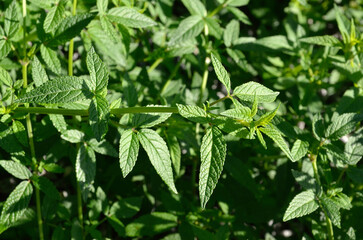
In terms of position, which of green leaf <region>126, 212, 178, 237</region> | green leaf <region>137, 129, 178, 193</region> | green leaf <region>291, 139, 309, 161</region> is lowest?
green leaf <region>126, 212, 178, 237</region>

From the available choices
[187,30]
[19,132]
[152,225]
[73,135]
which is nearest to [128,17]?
[187,30]

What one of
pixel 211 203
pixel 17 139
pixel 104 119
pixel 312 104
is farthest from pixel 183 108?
pixel 312 104

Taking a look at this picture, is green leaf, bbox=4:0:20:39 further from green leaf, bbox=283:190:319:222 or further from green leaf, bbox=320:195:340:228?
green leaf, bbox=320:195:340:228

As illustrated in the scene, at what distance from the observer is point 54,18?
1803mm

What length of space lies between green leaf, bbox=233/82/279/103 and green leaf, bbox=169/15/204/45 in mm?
753

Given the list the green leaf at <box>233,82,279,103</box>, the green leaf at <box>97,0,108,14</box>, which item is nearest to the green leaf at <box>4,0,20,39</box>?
the green leaf at <box>97,0,108,14</box>

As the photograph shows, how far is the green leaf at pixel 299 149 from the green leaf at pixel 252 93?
1.30 ft

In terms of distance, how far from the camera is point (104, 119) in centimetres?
139

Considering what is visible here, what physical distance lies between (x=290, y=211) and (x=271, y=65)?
154 cm

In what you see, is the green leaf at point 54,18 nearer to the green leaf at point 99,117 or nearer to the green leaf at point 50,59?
the green leaf at point 50,59

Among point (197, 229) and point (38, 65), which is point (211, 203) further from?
point (38, 65)

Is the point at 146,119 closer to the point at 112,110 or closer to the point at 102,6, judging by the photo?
the point at 112,110

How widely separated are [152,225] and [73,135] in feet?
2.33

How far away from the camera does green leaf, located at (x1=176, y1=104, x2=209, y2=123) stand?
4.42ft
